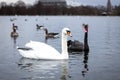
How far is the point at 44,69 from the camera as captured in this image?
62.5ft

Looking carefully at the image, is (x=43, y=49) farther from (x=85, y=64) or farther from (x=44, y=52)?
(x=85, y=64)

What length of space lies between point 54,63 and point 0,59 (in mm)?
3382

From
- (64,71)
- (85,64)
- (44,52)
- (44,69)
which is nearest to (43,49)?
(44,52)

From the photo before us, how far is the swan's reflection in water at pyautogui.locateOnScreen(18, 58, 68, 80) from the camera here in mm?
17281

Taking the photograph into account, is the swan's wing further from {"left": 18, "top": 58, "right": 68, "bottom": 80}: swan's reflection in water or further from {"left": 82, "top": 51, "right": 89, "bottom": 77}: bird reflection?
{"left": 82, "top": 51, "right": 89, "bottom": 77}: bird reflection

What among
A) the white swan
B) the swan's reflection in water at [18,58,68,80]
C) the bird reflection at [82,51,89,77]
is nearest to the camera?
the swan's reflection in water at [18,58,68,80]

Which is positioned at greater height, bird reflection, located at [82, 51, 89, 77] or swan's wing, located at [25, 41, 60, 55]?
swan's wing, located at [25, 41, 60, 55]

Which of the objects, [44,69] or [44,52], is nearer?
[44,69]

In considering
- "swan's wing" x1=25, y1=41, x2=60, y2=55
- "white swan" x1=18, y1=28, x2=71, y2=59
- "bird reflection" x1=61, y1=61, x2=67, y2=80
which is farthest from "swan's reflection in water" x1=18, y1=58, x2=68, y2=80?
"swan's wing" x1=25, y1=41, x2=60, y2=55

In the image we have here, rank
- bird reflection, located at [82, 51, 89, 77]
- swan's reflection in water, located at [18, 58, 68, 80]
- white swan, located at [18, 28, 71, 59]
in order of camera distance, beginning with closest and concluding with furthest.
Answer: swan's reflection in water, located at [18, 58, 68, 80] < bird reflection, located at [82, 51, 89, 77] < white swan, located at [18, 28, 71, 59]

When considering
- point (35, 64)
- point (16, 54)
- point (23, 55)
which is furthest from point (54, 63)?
point (16, 54)

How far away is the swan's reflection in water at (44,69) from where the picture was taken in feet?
56.7

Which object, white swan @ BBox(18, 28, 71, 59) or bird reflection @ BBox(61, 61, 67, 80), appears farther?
white swan @ BBox(18, 28, 71, 59)

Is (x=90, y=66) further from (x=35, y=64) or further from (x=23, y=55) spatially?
(x=23, y=55)
